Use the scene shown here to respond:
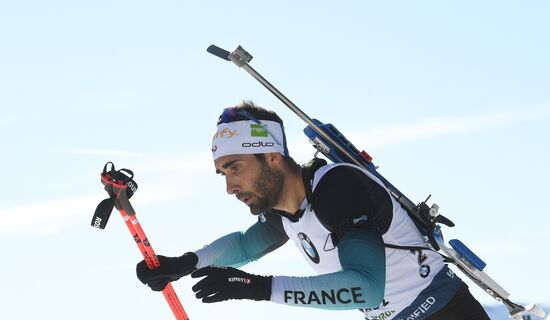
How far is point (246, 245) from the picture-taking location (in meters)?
7.75

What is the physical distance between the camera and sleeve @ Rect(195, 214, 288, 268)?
761cm

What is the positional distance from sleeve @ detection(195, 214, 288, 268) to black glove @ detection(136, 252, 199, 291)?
0.33m

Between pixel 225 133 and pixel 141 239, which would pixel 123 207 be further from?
pixel 225 133

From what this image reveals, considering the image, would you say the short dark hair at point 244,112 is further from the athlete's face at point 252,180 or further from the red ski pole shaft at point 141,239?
the red ski pole shaft at point 141,239

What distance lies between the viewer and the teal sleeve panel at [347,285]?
596 cm

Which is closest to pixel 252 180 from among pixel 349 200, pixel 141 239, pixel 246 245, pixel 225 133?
pixel 225 133

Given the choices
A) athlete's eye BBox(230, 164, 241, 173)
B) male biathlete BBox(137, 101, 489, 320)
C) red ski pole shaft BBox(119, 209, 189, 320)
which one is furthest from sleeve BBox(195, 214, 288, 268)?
athlete's eye BBox(230, 164, 241, 173)

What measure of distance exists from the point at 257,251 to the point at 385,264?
1726mm

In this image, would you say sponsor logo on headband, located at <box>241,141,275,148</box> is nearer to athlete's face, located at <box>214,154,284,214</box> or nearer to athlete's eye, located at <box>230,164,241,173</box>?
athlete's face, located at <box>214,154,284,214</box>

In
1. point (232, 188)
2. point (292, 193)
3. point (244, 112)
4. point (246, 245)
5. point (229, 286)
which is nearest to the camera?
point (229, 286)

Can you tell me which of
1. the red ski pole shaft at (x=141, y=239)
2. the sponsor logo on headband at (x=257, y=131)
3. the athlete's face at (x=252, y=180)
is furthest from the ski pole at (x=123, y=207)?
the sponsor logo on headband at (x=257, y=131)

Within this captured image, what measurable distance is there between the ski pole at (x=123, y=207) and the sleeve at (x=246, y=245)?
702 millimetres

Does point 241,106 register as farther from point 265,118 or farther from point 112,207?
point 112,207

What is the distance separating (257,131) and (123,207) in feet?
3.79
